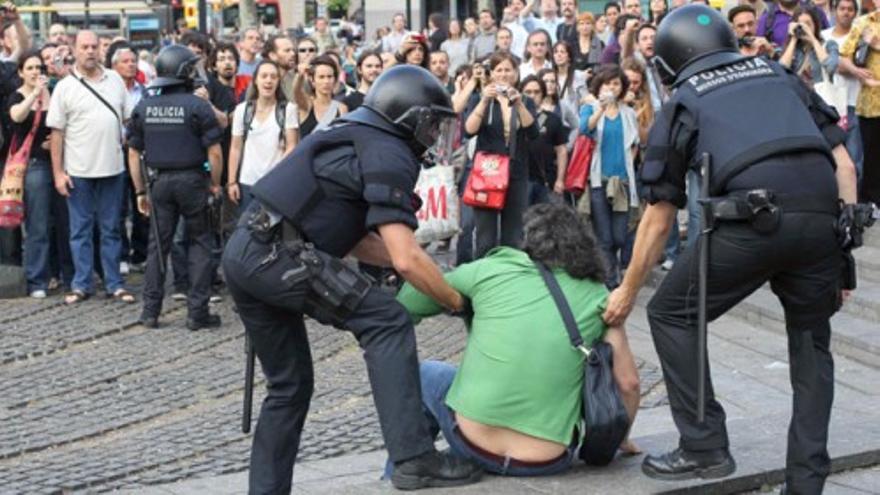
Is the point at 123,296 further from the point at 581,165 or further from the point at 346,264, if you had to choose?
the point at 346,264

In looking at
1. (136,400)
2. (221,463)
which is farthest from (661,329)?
(136,400)

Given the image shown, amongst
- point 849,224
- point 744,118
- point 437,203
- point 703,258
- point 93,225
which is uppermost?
point 744,118

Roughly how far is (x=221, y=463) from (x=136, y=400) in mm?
1599

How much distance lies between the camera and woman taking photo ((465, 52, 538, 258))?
38.3 feet

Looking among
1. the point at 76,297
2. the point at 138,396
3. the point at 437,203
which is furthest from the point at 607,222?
the point at 138,396

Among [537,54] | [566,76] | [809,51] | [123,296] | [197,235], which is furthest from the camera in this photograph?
[537,54]

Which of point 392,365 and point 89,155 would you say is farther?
point 89,155

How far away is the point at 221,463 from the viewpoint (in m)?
7.69

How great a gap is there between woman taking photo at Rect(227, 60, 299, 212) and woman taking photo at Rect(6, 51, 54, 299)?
1461 mm

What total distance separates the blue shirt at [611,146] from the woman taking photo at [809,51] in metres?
1.50

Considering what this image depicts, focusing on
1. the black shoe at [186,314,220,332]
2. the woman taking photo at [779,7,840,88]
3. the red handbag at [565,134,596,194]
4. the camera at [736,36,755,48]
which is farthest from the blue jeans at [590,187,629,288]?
the black shoe at [186,314,220,332]

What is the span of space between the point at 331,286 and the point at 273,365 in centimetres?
44

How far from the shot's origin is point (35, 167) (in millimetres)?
12234

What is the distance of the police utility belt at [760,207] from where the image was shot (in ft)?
18.7
